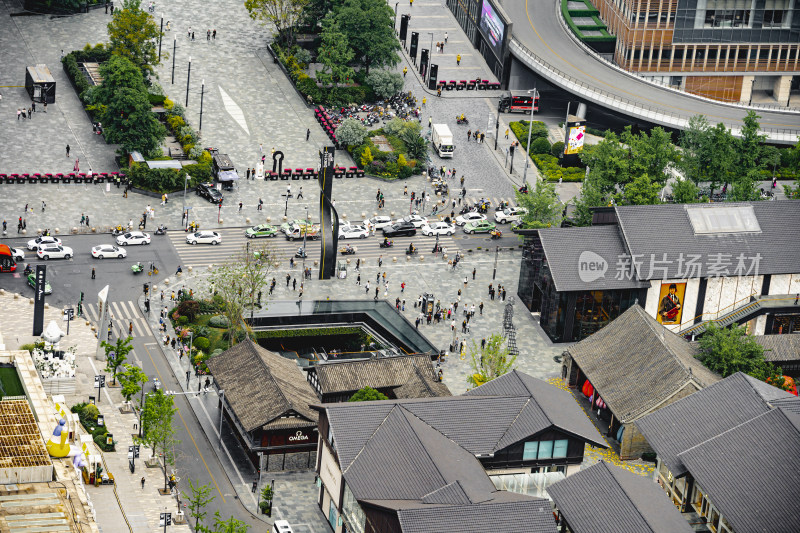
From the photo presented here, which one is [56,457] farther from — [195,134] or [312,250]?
[195,134]

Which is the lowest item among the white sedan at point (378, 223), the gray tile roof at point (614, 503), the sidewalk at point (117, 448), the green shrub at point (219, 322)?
the sidewalk at point (117, 448)

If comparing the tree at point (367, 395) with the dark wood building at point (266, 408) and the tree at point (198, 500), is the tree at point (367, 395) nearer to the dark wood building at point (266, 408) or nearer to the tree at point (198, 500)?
the dark wood building at point (266, 408)

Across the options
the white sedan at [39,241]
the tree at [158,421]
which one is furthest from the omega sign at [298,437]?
the white sedan at [39,241]

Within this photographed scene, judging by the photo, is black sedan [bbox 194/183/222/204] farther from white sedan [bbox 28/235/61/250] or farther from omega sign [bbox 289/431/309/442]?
omega sign [bbox 289/431/309/442]

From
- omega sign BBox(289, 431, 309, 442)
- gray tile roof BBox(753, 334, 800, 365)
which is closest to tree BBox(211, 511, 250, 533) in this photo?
omega sign BBox(289, 431, 309, 442)

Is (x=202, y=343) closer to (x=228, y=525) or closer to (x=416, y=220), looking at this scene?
(x=228, y=525)

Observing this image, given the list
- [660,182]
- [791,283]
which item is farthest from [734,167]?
[791,283]

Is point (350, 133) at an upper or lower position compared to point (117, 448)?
upper

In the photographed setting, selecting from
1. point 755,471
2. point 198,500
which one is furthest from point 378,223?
point 755,471
